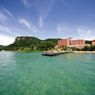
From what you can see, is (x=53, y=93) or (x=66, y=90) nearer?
(x=53, y=93)

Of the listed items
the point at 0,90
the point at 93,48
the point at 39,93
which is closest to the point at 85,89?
the point at 39,93

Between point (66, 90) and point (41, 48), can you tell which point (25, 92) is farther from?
point (41, 48)

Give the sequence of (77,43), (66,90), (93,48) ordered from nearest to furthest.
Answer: (66,90) < (93,48) < (77,43)

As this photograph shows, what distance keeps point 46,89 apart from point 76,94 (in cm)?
270

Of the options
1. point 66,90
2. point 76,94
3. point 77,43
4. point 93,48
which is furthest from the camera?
point 77,43

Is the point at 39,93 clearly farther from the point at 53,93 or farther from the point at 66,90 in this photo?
the point at 66,90

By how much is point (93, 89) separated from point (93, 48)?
317ft

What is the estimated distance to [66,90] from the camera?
469 inches

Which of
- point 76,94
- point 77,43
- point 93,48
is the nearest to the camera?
point 76,94

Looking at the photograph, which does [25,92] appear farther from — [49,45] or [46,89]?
[49,45]

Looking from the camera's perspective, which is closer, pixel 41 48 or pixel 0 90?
pixel 0 90

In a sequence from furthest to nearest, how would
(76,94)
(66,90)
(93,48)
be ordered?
(93,48)
(66,90)
(76,94)

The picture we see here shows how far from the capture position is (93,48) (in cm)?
10394

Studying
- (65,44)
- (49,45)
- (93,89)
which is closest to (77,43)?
(65,44)
